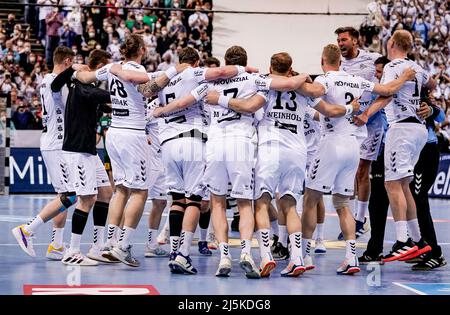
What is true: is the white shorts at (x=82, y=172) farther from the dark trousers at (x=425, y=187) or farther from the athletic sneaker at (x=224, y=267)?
the dark trousers at (x=425, y=187)

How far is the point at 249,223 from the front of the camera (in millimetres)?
10102

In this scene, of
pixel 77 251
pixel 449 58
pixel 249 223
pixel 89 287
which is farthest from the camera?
pixel 449 58

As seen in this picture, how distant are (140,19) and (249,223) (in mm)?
19543

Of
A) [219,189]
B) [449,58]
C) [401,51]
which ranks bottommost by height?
[219,189]

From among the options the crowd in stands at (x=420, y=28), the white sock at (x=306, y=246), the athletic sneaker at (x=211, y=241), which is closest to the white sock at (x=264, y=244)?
the white sock at (x=306, y=246)

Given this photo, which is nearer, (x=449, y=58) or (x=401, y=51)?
(x=401, y=51)

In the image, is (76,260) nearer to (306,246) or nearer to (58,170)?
(58,170)

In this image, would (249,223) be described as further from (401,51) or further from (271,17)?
(271,17)

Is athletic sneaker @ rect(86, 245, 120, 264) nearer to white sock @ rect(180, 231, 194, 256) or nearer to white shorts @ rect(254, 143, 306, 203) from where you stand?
white sock @ rect(180, 231, 194, 256)

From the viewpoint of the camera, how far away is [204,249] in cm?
1220

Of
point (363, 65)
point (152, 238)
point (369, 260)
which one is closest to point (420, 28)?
point (363, 65)
